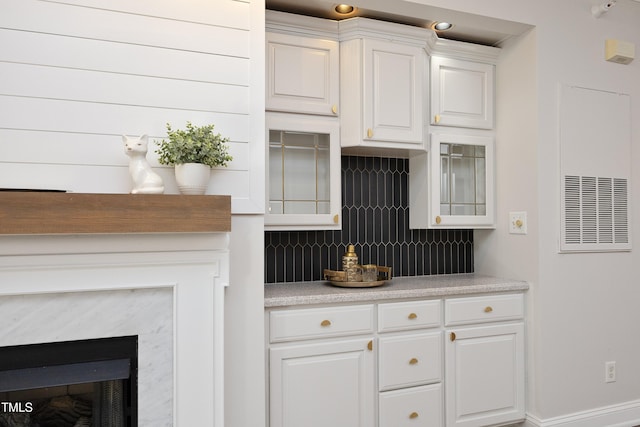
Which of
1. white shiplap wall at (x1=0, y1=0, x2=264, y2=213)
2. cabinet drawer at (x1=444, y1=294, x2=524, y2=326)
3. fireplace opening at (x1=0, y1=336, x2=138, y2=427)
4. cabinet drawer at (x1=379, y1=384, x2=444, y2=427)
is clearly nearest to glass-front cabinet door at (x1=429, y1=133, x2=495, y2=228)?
cabinet drawer at (x1=444, y1=294, x2=524, y2=326)

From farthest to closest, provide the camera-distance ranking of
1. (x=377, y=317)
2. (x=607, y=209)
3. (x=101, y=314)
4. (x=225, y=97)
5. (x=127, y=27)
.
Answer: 1. (x=607, y=209)
2. (x=377, y=317)
3. (x=225, y=97)
4. (x=127, y=27)
5. (x=101, y=314)

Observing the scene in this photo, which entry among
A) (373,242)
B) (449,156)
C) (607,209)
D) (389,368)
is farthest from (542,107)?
(389,368)

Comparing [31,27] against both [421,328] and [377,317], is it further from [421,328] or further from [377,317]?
[421,328]

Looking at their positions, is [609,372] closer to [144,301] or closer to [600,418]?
[600,418]

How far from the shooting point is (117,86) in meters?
1.88

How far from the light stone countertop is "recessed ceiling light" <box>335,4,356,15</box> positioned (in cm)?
159

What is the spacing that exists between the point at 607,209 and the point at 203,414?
265cm

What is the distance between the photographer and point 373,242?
2.97 m

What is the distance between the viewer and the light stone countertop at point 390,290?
2232 millimetres

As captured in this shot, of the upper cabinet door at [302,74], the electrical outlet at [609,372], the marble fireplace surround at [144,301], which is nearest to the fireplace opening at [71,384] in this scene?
the marble fireplace surround at [144,301]

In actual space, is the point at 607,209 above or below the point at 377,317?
above

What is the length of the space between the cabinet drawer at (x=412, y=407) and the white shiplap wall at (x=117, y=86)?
49.4 inches

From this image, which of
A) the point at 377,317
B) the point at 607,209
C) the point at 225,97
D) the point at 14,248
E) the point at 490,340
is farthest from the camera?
the point at 607,209

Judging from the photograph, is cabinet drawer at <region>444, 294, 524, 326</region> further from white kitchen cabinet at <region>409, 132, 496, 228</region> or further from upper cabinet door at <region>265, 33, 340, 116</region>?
upper cabinet door at <region>265, 33, 340, 116</region>
